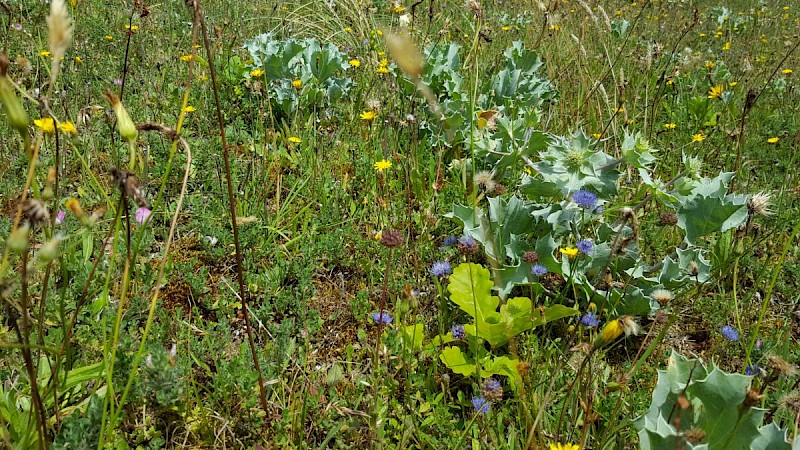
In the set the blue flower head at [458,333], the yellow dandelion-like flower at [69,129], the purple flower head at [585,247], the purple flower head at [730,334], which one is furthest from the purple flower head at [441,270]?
the yellow dandelion-like flower at [69,129]

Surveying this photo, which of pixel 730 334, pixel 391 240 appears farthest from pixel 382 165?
pixel 730 334

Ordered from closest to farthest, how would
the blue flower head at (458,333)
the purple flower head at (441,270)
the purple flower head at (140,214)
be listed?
the blue flower head at (458,333)
the purple flower head at (441,270)
the purple flower head at (140,214)

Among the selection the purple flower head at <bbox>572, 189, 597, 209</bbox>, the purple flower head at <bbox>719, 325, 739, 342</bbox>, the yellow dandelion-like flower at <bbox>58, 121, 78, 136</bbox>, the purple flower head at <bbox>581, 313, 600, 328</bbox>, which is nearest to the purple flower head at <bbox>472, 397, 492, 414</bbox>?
the purple flower head at <bbox>581, 313, 600, 328</bbox>

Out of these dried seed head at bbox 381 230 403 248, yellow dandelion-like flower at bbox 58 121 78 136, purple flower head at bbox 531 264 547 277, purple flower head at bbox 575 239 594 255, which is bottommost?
purple flower head at bbox 531 264 547 277

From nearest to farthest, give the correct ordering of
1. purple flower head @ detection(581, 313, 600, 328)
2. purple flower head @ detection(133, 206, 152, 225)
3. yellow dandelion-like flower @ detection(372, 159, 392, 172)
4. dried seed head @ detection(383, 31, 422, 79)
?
dried seed head @ detection(383, 31, 422, 79) < purple flower head @ detection(581, 313, 600, 328) < purple flower head @ detection(133, 206, 152, 225) < yellow dandelion-like flower @ detection(372, 159, 392, 172)

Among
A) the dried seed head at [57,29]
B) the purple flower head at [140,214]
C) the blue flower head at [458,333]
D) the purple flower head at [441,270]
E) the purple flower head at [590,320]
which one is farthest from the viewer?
the purple flower head at [140,214]

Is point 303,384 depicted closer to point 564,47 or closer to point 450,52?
point 450,52

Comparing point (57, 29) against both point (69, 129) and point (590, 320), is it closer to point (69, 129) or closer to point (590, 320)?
point (69, 129)

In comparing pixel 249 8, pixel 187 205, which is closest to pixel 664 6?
pixel 249 8

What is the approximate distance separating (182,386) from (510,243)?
1.24 metres

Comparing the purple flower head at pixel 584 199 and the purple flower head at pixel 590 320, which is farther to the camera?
the purple flower head at pixel 584 199

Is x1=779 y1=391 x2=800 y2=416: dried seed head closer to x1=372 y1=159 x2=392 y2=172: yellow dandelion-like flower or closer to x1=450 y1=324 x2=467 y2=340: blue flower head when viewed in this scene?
x1=450 y1=324 x2=467 y2=340: blue flower head

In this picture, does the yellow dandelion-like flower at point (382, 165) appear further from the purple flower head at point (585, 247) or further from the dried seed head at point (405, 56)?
the dried seed head at point (405, 56)

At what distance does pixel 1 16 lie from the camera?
424 centimetres
